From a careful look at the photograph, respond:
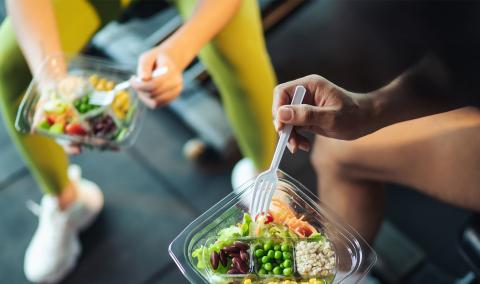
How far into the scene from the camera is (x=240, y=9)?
0.94m

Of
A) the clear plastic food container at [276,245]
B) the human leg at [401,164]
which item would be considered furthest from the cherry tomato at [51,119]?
the human leg at [401,164]

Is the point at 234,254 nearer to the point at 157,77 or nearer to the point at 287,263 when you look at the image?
the point at 287,263

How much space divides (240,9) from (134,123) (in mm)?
281

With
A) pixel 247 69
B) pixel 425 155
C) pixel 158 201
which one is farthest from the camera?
pixel 158 201

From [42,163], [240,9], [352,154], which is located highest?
[240,9]

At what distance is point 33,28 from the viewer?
2.91 feet

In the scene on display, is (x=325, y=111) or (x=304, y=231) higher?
(x=325, y=111)

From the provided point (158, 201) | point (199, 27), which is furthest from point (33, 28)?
point (158, 201)

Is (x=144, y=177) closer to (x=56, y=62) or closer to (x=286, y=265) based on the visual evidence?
(x=56, y=62)

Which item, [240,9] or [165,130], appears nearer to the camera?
[240,9]

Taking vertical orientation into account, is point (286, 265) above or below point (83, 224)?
above

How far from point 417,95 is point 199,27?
43 cm

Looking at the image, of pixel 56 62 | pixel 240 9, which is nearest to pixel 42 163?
pixel 56 62

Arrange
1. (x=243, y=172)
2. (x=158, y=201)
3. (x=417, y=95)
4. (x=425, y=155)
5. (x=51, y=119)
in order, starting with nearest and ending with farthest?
(x=417, y=95) → (x=425, y=155) → (x=51, y=119) → (x=243, y=172) → (x=158, y=201)
